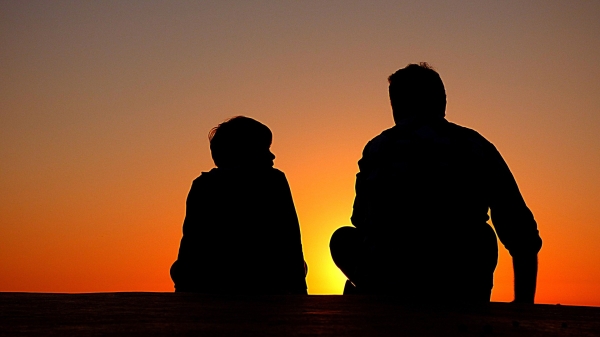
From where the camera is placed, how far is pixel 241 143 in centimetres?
434

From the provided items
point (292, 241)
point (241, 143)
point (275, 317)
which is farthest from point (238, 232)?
point (275, 317)

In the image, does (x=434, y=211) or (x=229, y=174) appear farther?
(x=229, y=174)

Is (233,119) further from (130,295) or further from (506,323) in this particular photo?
(506,323)

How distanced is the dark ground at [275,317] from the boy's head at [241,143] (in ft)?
3.47

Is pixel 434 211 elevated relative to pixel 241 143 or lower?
lower

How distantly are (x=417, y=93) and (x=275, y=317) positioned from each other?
5.52 ft

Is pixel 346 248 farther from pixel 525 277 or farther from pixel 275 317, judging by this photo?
pixel 275 317

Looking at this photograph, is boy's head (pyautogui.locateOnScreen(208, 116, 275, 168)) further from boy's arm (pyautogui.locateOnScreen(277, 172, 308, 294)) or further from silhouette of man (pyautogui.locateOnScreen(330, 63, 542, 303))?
silhouette of man (pyautogui.locateOnScreen(330, 63, 542, 303))

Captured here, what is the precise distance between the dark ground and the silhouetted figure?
905mm

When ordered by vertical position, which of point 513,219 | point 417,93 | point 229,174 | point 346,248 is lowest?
point 346,248

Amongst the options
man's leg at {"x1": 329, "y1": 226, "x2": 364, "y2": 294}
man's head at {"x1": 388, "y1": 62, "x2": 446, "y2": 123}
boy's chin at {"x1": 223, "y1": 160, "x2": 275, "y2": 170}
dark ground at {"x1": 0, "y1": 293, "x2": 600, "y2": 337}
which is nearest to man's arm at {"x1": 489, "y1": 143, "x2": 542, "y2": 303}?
man's head at {"x1": 388, "y1": 62, "x2": 446, "y2": 123}

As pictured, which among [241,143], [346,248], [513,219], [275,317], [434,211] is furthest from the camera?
[241,143]

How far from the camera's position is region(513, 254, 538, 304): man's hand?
375cm

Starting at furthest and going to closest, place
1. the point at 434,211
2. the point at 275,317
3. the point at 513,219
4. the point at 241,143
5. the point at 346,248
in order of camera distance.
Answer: the point at 241,143
the point at 346,248
the point at 513,219
the point at 434,211
the point at 275,317
